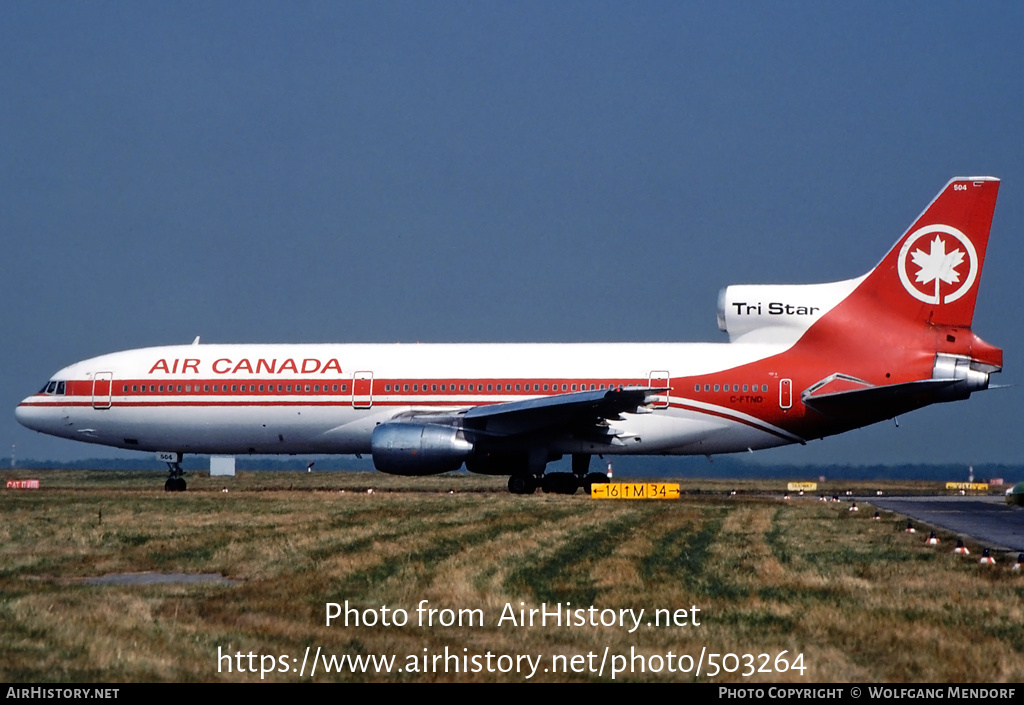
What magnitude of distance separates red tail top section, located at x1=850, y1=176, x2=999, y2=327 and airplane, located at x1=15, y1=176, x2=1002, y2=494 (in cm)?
4

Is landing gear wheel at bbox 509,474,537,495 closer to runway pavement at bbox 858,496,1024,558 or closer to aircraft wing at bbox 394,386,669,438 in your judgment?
aircraft wing at bbox 394,386,669,438

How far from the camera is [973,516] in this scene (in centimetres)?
2820

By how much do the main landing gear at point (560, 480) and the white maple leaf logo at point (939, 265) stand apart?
10.8m

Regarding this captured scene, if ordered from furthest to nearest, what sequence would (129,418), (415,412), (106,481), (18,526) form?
(106,481)
(129,418)
(415,412)
(18,526)

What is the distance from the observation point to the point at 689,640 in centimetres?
1074

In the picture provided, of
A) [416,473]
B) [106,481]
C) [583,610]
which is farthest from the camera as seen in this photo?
[106,481]

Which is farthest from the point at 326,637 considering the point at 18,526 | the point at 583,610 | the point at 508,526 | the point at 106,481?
the point at 106,481

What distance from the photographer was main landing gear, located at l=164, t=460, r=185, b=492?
129ft

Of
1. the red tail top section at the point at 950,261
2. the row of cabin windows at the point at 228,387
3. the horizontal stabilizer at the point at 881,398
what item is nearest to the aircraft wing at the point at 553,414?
the row of cabin windows at the point at 228,387

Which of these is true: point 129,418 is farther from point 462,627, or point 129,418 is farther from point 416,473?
point 462,627

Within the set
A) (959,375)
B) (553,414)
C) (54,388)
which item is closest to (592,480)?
(553,414)

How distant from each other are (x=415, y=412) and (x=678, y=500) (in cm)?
785

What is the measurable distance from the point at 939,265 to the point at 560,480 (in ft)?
40.2

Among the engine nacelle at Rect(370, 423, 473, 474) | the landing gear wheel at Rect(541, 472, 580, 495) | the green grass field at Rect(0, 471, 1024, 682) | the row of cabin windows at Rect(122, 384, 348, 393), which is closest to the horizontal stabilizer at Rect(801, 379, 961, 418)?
the landing gear wheel at Rect(541, 472, 580, 495)
